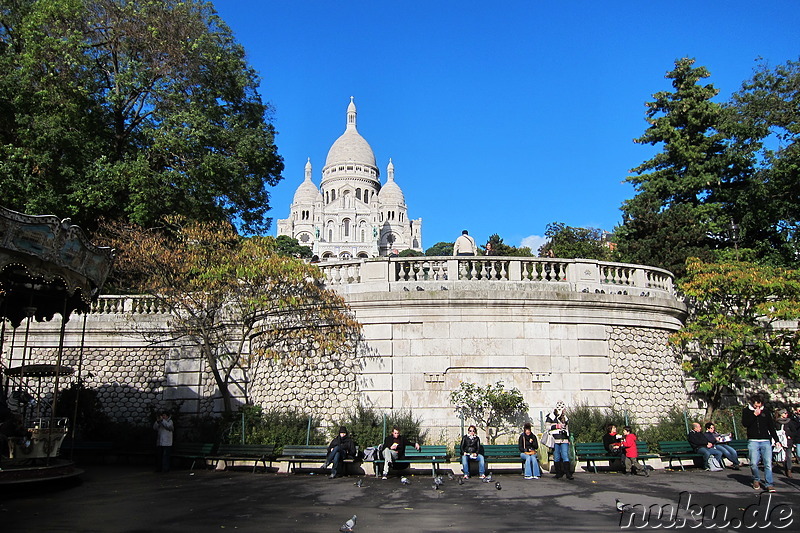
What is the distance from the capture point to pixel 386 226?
149 m

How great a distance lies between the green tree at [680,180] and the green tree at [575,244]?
3.11 m

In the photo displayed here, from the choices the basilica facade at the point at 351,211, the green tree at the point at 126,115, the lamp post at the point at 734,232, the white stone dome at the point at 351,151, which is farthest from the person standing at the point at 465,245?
the white stone dome at the point at 351,151

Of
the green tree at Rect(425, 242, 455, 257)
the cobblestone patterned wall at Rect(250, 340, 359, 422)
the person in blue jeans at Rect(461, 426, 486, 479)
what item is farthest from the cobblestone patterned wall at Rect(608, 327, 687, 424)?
the green tree at Rect(425, 242, 455, 257)

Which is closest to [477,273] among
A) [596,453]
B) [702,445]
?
[596,453]

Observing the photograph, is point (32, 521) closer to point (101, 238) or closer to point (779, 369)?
point (101, 238)

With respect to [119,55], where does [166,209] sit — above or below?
below

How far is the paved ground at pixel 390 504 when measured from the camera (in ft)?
27.6

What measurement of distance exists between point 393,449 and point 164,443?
5.54 metres

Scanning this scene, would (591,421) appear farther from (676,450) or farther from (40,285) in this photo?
(40,285)

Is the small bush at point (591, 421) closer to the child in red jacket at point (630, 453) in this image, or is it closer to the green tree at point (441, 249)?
the child in red jacket at point (630, 453)

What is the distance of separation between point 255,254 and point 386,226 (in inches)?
5282

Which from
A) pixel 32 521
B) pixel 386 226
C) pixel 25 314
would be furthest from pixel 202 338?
pixel 386 226

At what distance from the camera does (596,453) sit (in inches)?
546

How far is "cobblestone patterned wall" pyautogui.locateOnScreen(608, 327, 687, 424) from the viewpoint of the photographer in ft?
52.6
